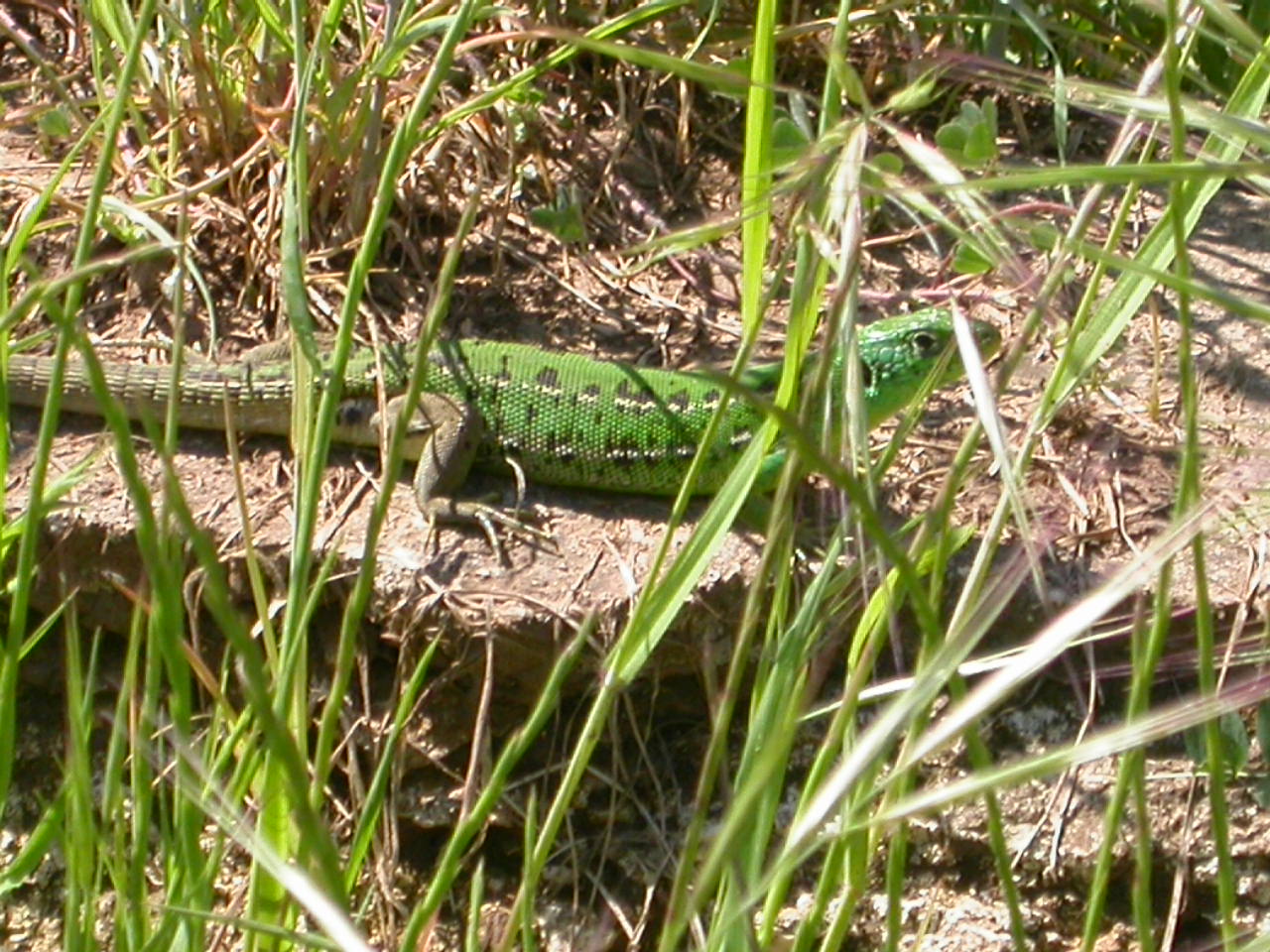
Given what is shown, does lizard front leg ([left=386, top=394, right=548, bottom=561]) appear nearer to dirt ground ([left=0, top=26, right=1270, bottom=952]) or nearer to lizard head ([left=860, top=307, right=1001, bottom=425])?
dirt ground ([left=0, top=26, right=1270, bottom=952])

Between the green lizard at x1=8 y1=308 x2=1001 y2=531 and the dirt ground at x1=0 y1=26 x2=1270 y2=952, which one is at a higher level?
the green lizard at x1=8 y1=308 x2=1001 y2=531

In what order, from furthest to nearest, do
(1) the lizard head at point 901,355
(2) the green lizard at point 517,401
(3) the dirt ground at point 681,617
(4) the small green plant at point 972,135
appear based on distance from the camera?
1. (1) the lizard head at point 901,355
2. (2) the green lizard at point 517,401
3. (4) the small green plant at point 972,135
4. (3) the dirt ground at point 681,617

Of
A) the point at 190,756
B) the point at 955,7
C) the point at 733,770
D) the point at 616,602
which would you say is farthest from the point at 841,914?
the point at 955,7

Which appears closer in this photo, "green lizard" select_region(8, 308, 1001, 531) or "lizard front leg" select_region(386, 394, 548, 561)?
"lizard front leg" select_region(386, 394, 548, 561)

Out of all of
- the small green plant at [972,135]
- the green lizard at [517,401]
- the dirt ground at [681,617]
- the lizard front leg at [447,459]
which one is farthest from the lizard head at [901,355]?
the lizard front leg at [447,459]

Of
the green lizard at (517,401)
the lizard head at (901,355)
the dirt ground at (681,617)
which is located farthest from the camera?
the lizard head at (901,355)

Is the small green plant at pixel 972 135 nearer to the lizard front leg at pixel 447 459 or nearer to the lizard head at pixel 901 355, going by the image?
the lizard head at pixel 901 355

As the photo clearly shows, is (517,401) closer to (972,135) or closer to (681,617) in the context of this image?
(681,617)

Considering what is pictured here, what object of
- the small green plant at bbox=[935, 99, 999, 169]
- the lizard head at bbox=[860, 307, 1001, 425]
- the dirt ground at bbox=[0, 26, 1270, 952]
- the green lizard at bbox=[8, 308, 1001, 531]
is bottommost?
the dirt ground at bbox=[0, 26, 1270, 952]

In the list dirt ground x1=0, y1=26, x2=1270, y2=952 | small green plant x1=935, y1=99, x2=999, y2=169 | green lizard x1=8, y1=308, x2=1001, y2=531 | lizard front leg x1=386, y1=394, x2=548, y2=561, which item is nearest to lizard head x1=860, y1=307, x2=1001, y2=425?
green lizard x1=8, y1=308, x2=1001, y2=531
